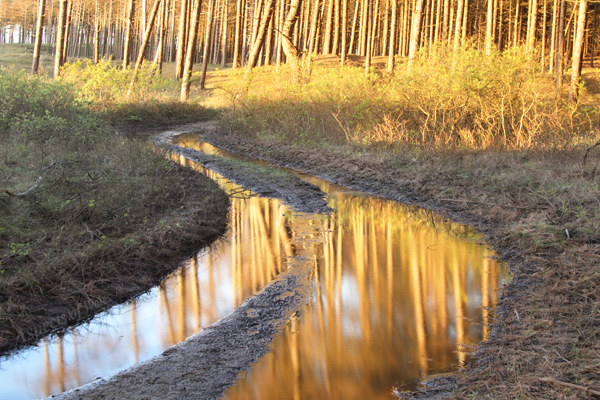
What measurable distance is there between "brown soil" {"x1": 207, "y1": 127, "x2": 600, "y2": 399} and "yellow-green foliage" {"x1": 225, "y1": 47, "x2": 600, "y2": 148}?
95 cm

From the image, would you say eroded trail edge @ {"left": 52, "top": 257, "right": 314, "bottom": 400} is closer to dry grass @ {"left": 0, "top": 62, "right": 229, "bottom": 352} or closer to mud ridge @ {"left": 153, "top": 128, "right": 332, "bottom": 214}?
dry grass @ {"left": 0, "top": 62, "right": 229, "bottom": 352}

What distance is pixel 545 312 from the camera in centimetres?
507

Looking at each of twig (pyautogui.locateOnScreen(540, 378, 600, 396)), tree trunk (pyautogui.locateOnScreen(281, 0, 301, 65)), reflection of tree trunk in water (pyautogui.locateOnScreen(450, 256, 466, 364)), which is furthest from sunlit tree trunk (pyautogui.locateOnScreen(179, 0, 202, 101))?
twig (pyautogui.locateOnScreen(540, 378, 600, 396))

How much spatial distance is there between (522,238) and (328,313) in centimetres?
354

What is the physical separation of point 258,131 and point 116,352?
1528 cm

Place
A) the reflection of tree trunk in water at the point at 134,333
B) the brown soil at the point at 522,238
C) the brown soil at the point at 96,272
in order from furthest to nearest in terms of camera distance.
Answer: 1. the brown soil at the point at 96,272
2. the reflection of tree trunk in water at the point at 134,333
3. the brown soil at the point at 522,238

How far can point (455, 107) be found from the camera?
44.0ft

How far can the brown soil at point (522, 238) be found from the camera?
3.93 m

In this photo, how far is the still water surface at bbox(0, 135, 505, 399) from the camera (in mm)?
4430

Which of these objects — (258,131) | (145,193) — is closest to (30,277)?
(145,193)

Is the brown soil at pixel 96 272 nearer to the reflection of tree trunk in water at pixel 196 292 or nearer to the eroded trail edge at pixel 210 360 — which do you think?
the reflection of tree trunk in water at pixel 196 292

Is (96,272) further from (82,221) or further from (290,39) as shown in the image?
(290,39)

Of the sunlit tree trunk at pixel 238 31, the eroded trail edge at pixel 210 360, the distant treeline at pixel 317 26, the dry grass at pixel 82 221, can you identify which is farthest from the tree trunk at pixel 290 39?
the sunlit tree trunk at pixel 238 31

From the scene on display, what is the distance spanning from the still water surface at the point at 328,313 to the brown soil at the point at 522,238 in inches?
13.9
